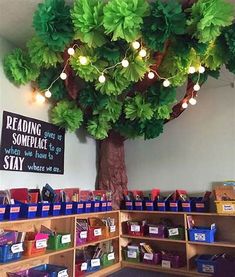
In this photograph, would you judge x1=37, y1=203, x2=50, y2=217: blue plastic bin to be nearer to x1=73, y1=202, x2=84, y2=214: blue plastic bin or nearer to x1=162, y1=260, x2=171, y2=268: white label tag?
x1=73, y1=202, x2=84, y2=214: blue plastic bin

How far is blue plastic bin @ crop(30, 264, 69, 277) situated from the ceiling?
1.85 metres

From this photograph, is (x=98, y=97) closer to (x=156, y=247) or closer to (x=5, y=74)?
(x=5, y=74)

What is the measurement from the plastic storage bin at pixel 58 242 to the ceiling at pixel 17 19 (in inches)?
64.0

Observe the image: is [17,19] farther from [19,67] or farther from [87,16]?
[87,16]

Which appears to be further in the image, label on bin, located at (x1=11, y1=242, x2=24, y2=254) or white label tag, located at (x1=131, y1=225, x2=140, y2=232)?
white label tag, located at (x1=131, y1=225, x2=140, y2=232)

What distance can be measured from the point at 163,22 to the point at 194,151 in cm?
171

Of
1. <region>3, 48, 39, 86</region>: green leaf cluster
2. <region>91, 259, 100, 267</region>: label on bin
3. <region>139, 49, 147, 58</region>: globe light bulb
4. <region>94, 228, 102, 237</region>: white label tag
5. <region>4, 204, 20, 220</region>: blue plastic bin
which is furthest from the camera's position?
<region>94, 228, 102, 237</region>: white label tag

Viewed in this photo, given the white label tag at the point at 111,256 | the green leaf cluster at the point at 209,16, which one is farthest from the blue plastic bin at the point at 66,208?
the green leaf cluster at the point at 209,16

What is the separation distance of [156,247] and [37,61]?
7.26 ft

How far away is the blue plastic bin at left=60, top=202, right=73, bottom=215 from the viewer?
2255mm

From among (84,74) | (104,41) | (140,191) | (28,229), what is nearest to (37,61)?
(84,74)

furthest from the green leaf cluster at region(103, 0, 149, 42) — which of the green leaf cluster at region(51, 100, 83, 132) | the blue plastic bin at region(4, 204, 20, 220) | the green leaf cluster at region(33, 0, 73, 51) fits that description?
the blue plastic bin at region(4, 204, 20, 220)

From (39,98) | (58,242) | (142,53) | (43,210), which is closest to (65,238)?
(58,242)

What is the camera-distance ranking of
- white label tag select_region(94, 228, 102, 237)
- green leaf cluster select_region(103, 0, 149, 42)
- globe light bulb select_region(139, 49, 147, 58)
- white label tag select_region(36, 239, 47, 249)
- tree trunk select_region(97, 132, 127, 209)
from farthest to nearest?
tree trunk select_region(97, 132, 127, 209)
white label tag select_region(94, 228, 102, 237)
white label tag select_region(36, 239, 47, 249)
globe light bulb select_region(139, 49, 147, 58)
green leaf cluster select_region(103, 0, 149, 42)
